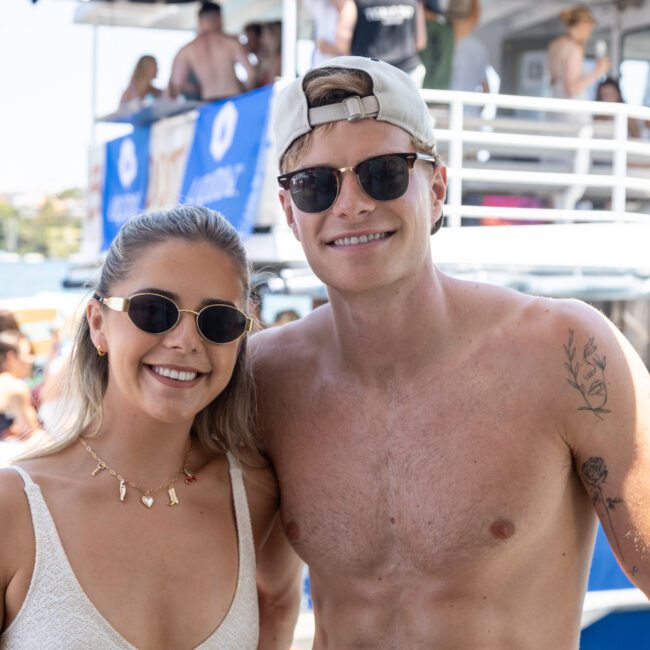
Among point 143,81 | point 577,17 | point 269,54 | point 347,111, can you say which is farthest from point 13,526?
point 143,81

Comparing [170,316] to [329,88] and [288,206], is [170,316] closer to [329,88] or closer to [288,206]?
[288,206]

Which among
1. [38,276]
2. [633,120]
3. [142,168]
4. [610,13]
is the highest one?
[610,13]

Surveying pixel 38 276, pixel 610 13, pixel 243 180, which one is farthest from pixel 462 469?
pixel 38 276

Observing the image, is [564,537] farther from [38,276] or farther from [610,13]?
[38,276]

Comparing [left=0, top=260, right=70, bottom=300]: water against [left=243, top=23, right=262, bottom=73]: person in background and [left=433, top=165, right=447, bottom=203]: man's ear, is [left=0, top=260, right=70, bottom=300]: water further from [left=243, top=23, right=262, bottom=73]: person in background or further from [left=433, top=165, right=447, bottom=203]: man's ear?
[left=433, top=165, right=447, bottom=203]: man's ear

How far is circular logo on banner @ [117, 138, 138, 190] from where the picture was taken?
11.0 m

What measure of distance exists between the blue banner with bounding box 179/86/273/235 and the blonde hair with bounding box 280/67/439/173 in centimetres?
476

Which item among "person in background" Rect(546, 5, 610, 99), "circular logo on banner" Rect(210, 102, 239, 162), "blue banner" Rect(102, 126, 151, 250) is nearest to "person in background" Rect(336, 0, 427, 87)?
"circular logo on banner" Rect(210, 102, 239, 162)

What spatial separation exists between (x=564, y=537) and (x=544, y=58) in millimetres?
9438

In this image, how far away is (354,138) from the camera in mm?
2391

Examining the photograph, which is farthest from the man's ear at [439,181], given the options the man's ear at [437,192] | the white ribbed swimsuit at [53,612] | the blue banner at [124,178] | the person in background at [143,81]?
the person in background at [143,81]

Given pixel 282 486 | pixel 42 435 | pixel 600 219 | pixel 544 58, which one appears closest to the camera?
pixel 42 435

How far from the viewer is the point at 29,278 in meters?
16.5

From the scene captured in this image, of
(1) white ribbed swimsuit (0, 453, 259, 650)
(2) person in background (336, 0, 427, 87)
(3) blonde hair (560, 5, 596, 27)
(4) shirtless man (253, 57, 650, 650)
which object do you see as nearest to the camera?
(1) white ribbed swimsuit (0, 453, 259, 650)
